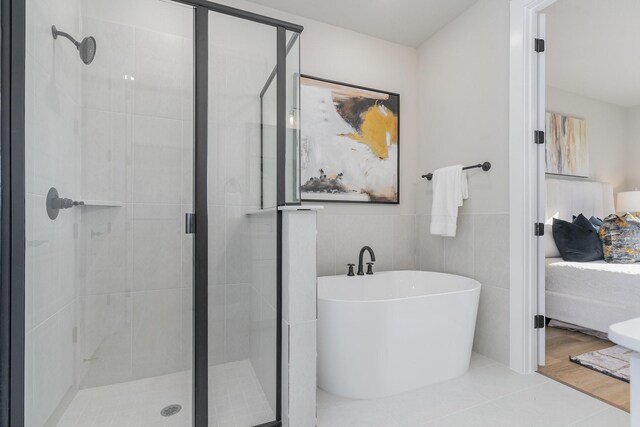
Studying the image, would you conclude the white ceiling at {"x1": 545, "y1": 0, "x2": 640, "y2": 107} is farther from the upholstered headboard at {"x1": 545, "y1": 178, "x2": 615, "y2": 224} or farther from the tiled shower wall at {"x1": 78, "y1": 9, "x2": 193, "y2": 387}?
the tiled shower wall at {"x1": 78, "y1": 9, "x2": 193, "y2": 387}

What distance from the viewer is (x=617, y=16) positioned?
103 inches

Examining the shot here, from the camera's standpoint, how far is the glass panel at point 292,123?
1519mm

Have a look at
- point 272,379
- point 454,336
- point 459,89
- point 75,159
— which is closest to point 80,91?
point 75,159

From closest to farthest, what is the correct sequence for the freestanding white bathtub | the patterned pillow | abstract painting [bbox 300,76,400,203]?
1. the freestanding white bathtub
2. abstract painting [bbox 300,76,400,203]
3. the patterned pillow

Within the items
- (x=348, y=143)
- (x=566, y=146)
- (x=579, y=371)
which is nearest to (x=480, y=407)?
(x=579, y=371)

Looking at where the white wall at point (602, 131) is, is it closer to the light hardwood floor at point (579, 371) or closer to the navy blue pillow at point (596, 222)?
the navy blue pillow at point (596, 222)

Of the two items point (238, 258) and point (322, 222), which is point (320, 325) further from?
point (322, 222)

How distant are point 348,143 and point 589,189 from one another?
3075mm

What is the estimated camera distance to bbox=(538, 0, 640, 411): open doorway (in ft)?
7.14

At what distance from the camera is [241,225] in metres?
1.47

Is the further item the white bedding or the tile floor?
the white bedding

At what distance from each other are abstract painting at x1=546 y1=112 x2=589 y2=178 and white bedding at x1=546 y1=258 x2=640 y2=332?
1.22 meters

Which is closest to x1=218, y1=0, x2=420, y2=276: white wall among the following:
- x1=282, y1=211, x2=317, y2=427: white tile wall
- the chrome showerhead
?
x1=282, y1=211, x2=317, y2=427: white tile wall

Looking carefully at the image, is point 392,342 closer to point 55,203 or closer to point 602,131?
point 55,203
